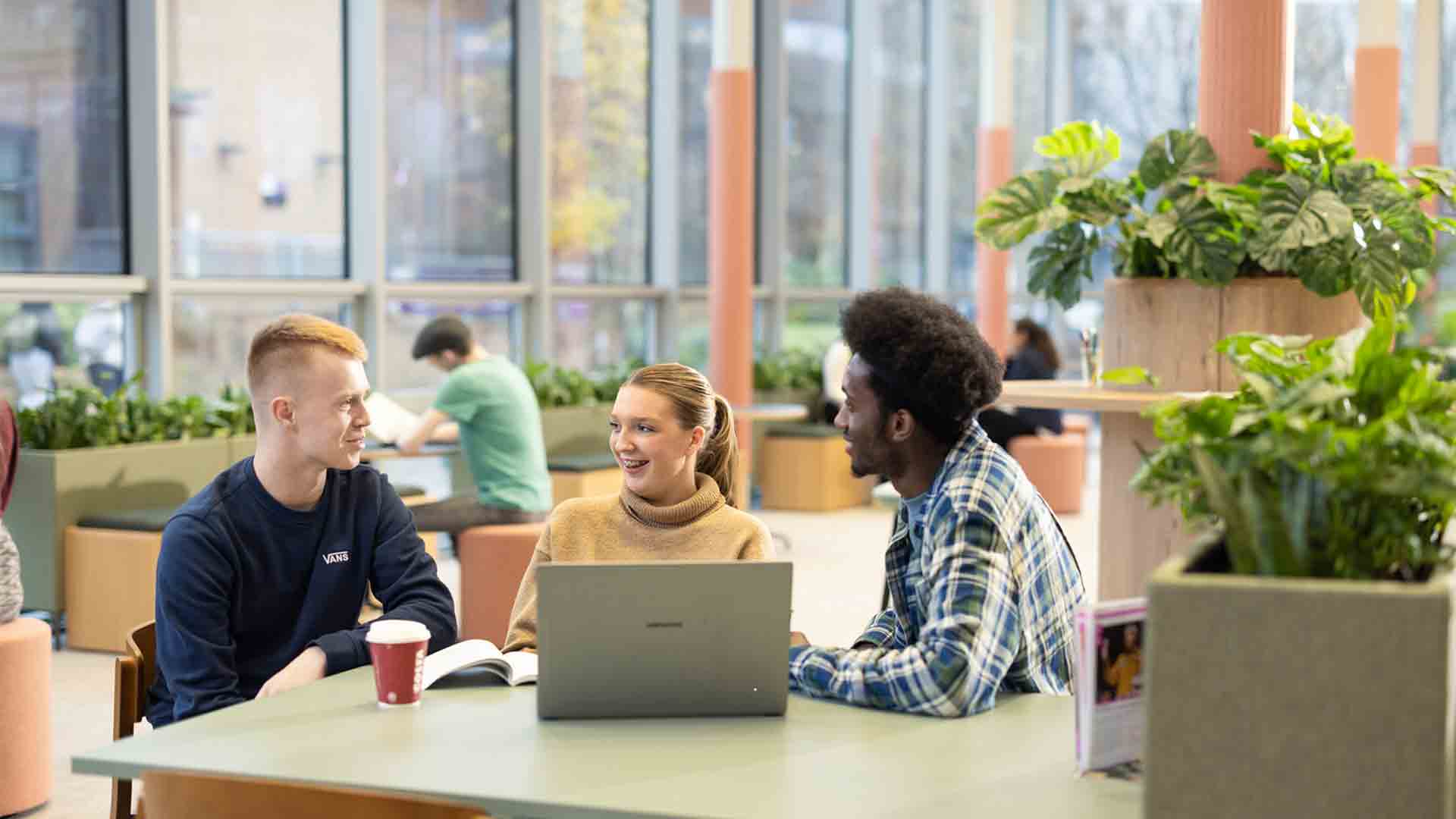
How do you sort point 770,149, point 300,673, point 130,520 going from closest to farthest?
point 300,673 → point 130,520 → point 770,149

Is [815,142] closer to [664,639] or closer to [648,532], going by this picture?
[648,532]

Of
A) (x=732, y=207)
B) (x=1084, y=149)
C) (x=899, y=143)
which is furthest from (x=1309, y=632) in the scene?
(x=899, y=143)

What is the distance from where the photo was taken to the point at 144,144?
26.0 ft

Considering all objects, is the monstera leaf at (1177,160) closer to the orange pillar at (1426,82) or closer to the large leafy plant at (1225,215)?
the large leafy plant at (1225,215)

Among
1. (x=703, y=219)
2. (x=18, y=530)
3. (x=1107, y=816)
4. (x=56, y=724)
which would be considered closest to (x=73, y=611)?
(x=18, y=530)

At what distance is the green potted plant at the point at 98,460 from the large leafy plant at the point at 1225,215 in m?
3.47

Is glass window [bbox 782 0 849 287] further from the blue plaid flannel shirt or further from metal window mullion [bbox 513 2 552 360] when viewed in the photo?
the blue plaid flannel shirt

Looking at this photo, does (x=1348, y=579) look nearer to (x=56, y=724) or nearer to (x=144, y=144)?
(x=56, y=724)

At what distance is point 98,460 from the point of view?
254 inches

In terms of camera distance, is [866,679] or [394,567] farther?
[394,567]

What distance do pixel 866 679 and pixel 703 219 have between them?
1004 centimetres

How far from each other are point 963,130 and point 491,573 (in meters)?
11.1

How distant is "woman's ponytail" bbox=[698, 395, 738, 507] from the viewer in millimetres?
3283

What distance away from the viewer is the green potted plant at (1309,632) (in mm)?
1609
